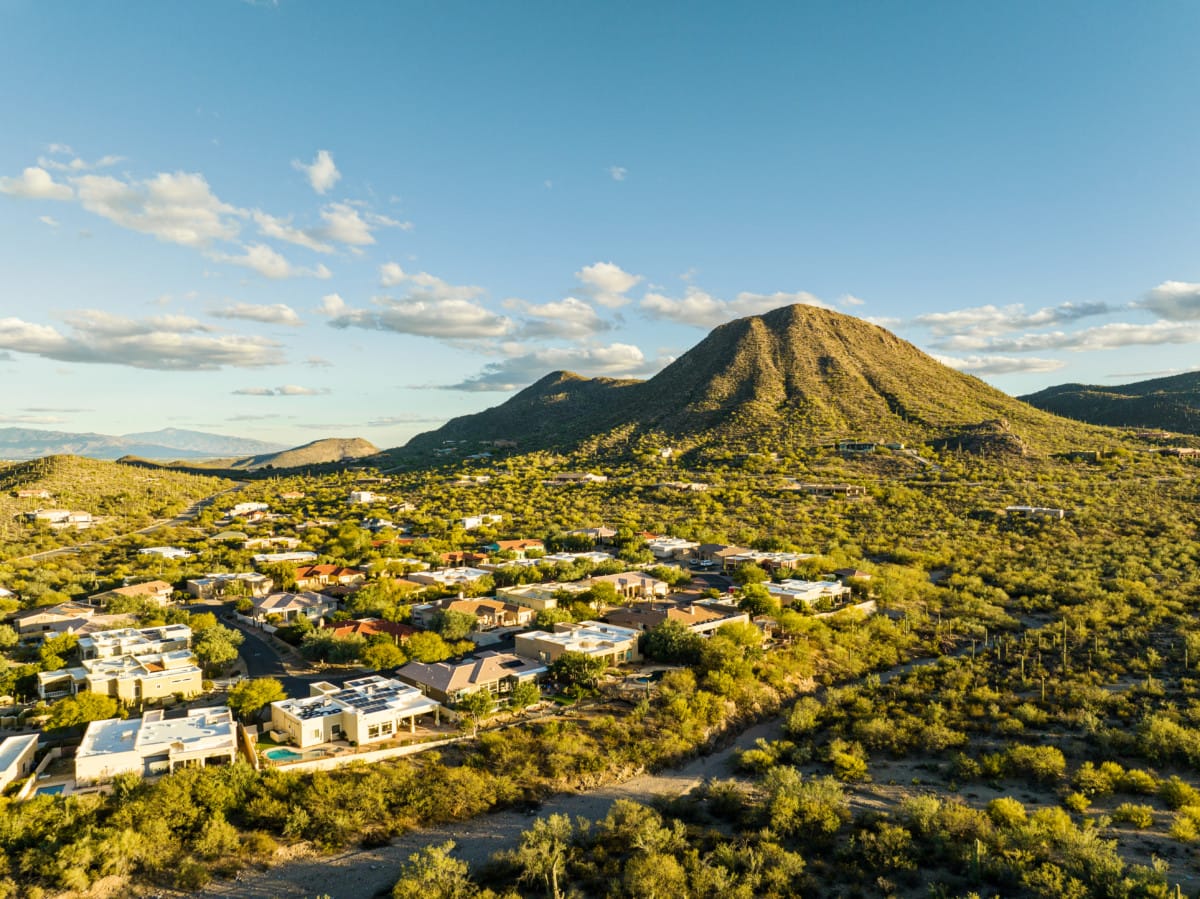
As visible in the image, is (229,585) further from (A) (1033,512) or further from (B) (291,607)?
(A) (1033,512)

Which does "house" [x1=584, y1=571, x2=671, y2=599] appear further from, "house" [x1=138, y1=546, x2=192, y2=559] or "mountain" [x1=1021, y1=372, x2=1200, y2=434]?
"mountain" [x1=1021, y1=372, x2=1200, y2=434]

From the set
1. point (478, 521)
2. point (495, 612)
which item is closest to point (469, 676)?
point (495, 612)

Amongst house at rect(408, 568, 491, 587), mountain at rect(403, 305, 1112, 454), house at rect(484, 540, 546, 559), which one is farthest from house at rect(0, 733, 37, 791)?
mountain at rect(403, 305, 1112, 454)

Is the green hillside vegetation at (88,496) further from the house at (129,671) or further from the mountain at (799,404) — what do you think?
the mountain at (799,404)

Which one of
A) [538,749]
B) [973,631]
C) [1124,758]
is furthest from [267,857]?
[973,631]

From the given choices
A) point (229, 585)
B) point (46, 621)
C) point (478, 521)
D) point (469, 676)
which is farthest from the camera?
point (478, 521)
